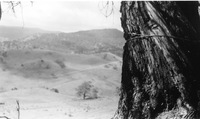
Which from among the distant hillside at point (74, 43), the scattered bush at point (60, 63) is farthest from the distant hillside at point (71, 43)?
the scattered bush at point (60, 63)

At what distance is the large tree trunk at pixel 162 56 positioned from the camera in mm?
2568

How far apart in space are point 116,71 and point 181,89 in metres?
72.0

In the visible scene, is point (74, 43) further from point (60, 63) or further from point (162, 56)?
point (162, 56)

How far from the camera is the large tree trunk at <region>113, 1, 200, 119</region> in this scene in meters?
2.57

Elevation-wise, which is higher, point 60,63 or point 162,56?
point 162,56

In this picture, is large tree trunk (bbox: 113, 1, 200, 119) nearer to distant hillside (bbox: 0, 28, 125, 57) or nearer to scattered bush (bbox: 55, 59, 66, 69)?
scattered bush (bbox: 55, 59, 66, 69)

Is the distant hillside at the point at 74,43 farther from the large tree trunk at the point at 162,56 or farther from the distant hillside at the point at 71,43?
the large tree trunk at the point at 162,56

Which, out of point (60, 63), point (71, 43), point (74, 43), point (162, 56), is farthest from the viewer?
point (74, 43)

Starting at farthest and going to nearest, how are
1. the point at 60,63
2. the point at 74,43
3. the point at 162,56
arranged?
the point at 74,43, the point at 60,63, the point at 162,56

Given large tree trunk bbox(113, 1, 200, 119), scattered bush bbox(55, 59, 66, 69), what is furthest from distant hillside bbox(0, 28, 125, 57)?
large tree trunk bbox(113, 1, 200, 119)

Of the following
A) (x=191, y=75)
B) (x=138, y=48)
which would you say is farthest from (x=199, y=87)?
(x=138, y=48)

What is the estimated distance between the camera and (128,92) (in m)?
2.98

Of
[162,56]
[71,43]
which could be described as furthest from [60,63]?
[162,56]

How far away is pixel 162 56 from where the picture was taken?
266cm
